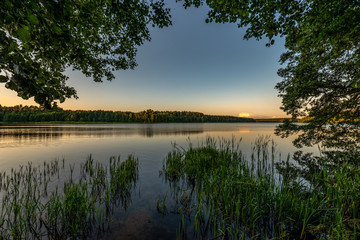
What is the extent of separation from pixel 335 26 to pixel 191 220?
10323 millimetres

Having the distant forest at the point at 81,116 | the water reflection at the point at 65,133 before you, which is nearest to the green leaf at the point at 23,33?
the water reflection at the point at 65,133

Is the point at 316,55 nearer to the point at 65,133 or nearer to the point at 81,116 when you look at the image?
the point at 65,133

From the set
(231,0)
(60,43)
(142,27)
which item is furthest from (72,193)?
(231,0)

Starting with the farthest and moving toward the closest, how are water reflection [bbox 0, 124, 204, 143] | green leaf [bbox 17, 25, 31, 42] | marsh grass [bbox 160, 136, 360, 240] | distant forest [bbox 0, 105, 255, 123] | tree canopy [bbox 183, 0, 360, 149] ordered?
Answer: distant forest [bbox 0, 105, 255, 123] < water reflection [bbox 0, 124, 204, 143] < tree canopy [bbox 183, 0, 360, 149] < marsh grass [bbox 160, 136, 360, 240] < green leaf [bbox 17, 25, 31, 42]

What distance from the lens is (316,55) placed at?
8.95 meters

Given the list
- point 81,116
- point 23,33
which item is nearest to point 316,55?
point 23,33

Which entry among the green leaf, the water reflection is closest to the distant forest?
the water reflection

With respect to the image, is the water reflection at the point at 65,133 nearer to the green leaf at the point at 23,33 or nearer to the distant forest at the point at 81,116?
the green leaf at the point at 23,33

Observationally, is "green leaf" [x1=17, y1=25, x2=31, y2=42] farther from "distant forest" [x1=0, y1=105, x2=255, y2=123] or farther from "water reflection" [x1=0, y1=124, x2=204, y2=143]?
"distant forest" [x1=0, y1=105, x2=255, y2=123]

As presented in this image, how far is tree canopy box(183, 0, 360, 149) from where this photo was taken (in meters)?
6.00

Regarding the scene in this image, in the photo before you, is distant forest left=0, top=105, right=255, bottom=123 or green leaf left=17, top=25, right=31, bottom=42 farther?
distant forest left=0, top=105, right=255, bottom=123

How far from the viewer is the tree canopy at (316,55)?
600 cm

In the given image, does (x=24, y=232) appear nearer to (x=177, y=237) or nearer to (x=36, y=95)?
(x=177, y=237)

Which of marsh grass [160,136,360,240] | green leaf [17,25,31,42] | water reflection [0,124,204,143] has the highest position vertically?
green leaf [17,25,31,42]
